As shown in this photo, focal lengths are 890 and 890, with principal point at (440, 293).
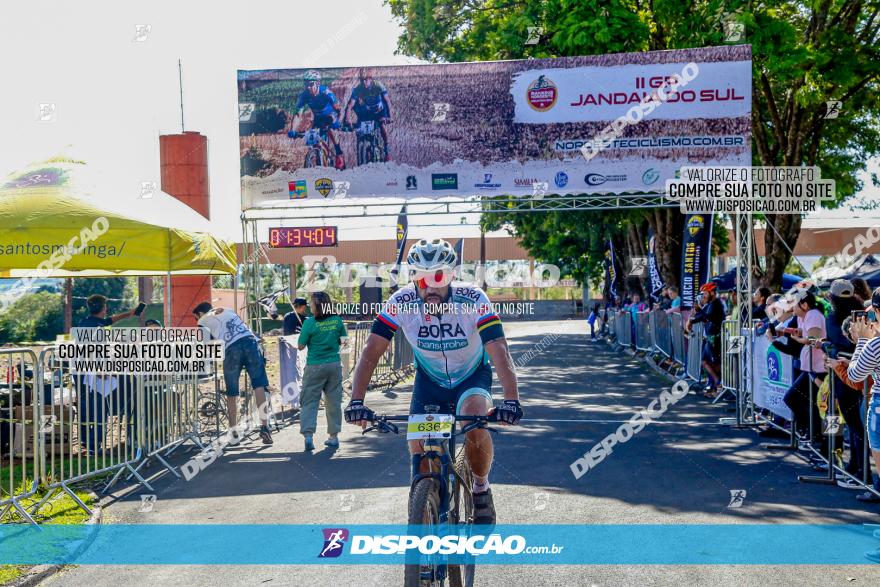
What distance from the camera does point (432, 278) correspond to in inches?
215

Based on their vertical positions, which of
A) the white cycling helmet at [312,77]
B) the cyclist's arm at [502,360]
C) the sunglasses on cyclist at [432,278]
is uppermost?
the white cycling helmet at [312,77]

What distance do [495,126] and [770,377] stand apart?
7.25 meters

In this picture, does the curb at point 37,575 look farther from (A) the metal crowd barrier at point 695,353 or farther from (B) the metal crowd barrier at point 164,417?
(A) the metal crowd barrier at point 695,353

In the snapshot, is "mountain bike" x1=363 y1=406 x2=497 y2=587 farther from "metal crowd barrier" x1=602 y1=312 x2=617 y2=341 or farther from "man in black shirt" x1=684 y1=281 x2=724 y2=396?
"metal crowd barrier" x1=602 y1=312 x2=617 y2=341

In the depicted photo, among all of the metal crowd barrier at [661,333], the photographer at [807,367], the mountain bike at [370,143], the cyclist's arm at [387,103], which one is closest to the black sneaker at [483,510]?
the photographer at [807,367]

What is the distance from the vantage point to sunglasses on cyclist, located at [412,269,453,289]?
17.4 feet

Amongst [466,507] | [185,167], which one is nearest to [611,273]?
[185,167]

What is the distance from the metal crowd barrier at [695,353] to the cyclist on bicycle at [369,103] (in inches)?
261

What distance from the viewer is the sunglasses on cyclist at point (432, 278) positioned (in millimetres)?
5301

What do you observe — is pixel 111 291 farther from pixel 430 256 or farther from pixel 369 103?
pixel 430 256

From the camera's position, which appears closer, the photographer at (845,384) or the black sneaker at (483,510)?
the black sneaker at (483,510)

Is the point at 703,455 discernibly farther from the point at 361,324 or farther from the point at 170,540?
the point at 361,324

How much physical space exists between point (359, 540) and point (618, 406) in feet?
28.6

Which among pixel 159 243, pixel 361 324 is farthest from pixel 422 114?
pixel 159 243
